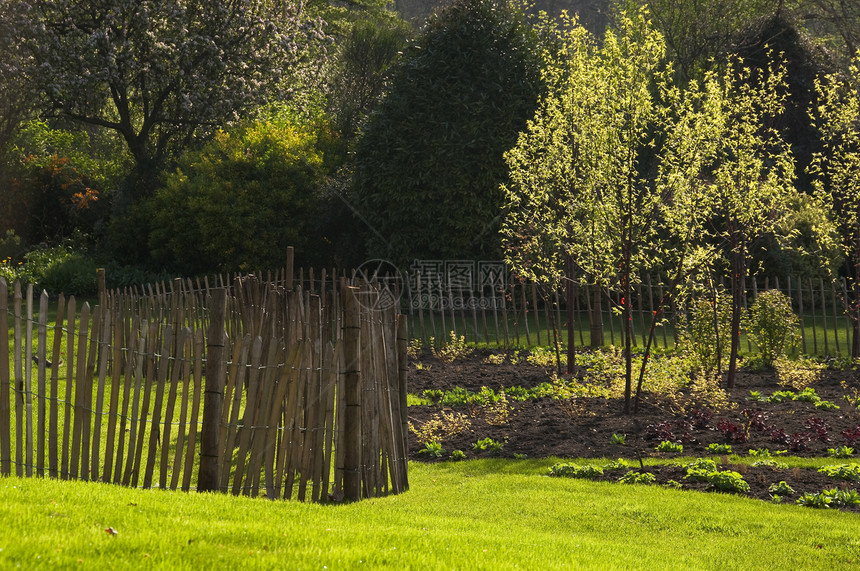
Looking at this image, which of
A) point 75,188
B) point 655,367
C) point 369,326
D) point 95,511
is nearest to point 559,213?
point 655,367

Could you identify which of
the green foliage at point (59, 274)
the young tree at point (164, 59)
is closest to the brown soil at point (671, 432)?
the green foliage at point (59, 274)

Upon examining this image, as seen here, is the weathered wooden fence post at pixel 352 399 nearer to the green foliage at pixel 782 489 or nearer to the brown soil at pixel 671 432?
the brown soil at pixel 671 432

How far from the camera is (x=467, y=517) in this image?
21.9ft

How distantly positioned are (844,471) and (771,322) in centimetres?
631

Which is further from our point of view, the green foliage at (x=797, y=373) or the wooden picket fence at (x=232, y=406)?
the green foliage at (x=797, y=373)

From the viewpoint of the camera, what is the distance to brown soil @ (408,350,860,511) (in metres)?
8.02

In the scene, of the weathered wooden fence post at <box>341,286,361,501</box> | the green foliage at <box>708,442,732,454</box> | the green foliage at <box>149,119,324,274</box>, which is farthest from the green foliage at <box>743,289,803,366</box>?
the green foliage at <box>149,119,324,274</box>

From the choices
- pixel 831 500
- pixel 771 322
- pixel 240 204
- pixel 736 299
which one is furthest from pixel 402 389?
pixel 240 204

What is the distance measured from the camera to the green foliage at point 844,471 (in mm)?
7574

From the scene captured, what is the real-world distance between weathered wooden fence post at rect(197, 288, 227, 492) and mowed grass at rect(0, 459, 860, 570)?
33 centimetres

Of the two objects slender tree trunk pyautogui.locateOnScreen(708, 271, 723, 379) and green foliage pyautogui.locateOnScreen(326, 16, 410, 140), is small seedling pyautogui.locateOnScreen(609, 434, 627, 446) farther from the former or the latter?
green foliage pyautogui.locateOnScreen(326, 16, 410, 140)

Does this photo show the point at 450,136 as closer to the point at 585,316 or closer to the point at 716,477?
the point at 585,316

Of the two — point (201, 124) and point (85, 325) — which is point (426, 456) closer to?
point (85, 325)

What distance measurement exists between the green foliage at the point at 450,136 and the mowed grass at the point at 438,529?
13240mm
